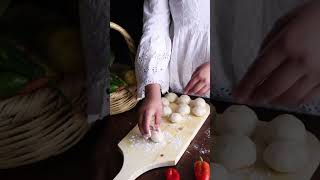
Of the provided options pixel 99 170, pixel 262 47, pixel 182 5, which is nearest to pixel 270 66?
pixel 262 47

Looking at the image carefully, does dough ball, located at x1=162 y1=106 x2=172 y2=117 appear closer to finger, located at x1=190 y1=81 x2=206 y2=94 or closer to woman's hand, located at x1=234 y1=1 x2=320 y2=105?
finger, located at x1=190 y1=81 x2=206 y2=94

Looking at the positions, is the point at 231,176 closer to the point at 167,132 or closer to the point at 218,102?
the point at 218,102

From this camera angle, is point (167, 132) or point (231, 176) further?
point (167, 132)

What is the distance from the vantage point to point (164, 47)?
1.37 feet

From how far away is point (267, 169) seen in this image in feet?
0.81

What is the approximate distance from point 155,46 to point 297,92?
24 centimetres

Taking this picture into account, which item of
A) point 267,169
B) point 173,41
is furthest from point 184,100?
point 267,169

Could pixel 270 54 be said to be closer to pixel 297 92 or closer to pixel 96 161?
pixel 297 92

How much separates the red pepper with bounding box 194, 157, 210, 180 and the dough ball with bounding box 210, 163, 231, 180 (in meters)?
0.22

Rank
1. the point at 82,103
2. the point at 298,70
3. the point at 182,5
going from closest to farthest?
1. the point at 298,70
2. the point at 182,5
3. the point at 82,103

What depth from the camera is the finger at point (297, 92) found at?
183mm

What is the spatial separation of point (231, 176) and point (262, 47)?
0.27 feet

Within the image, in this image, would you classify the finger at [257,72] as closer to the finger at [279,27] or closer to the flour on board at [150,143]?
the finger at [279,27]

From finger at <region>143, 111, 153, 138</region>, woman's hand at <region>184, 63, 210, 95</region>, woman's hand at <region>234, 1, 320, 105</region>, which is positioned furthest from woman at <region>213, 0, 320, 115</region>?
finger at <region>143, 111, 153, 138</region>
